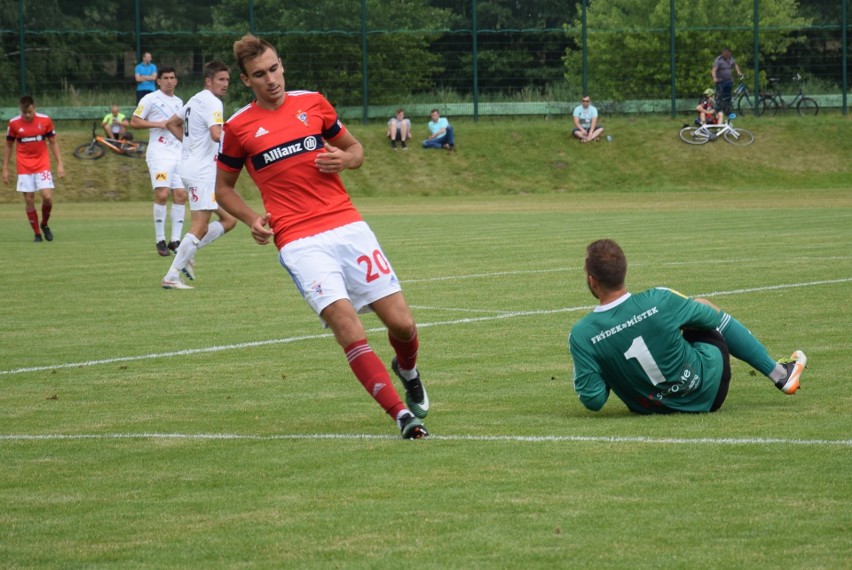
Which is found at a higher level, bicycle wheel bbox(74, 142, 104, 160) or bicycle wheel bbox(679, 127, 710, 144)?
bicycle wheel bbox(74, 142, 104, 160)

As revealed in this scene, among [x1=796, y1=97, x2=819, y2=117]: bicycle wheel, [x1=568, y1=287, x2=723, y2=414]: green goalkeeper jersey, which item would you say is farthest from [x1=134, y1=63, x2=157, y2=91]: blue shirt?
[x1=568, y1=287, x2=723, y2=414]: green goalkeeper jersey

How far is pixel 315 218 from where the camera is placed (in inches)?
297

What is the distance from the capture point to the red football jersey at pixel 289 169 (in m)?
7.56

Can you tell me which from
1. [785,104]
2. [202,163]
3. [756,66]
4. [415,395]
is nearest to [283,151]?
[415,395]

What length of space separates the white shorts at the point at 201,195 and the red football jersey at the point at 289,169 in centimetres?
846

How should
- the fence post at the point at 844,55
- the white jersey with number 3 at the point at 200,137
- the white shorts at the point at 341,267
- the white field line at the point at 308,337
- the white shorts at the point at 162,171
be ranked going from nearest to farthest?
the white shorts at the point at 341,267 → the white field line at the point at 308,337 → the white jersey with number 3 at the point at 200,137 → the white shorts at the point at 162,171 → the fence post at the point at 844,55

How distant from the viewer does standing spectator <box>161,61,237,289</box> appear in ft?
50.9

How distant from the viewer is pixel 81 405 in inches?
334

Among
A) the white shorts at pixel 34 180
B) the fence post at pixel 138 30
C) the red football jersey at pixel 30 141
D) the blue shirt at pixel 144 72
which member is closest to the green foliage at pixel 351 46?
the fence post at pixel 138 30

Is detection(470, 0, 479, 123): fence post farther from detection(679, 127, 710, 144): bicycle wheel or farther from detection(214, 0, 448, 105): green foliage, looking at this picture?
detection(679, 127, 710, 144): bicycle wheel

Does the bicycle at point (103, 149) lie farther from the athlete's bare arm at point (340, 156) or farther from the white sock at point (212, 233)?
the athlete's bare arm at point (340, 156)

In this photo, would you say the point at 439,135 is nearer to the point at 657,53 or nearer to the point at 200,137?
the point at 657,53

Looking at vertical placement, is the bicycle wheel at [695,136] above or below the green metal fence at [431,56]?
below

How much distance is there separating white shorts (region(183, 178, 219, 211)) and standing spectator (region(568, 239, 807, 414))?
9487mm
